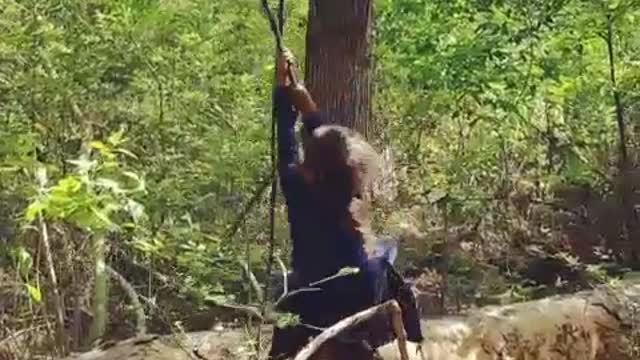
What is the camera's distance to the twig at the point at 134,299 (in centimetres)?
697

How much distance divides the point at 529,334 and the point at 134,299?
2643 mm

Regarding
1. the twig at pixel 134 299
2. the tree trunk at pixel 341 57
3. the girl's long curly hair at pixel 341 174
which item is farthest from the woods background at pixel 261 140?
the girl's long curly hair at pixel 341 174

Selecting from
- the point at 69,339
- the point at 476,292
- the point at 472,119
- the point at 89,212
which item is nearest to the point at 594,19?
the point at 472,119

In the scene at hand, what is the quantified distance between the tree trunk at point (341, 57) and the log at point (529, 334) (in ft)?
4.35

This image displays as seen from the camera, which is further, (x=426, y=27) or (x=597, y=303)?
(x=426, y=27)

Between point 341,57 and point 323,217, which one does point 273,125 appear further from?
point 341,57

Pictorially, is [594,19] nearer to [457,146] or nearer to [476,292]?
[457,146]

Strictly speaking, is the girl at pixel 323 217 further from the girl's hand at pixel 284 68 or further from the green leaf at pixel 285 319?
the green leaf at pixel 285 319

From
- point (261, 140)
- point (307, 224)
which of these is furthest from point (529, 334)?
point (261, 140)

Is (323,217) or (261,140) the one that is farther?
(261,140)

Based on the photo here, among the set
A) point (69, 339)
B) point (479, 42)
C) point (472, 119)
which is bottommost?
point (69, 339)

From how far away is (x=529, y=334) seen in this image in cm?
673

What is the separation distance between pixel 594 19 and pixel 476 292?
235 cm

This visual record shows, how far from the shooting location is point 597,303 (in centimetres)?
716
